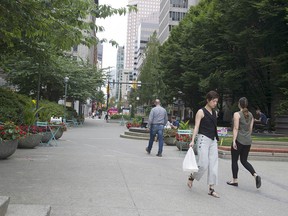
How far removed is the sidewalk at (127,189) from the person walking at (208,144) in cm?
36

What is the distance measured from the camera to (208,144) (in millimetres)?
6914

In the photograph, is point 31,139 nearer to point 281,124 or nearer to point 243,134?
point 243,134

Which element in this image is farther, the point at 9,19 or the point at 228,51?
the point at 228,51

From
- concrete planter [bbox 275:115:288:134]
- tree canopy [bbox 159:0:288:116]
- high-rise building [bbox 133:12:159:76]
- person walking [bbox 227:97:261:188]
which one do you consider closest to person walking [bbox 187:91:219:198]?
person walking [bbox 227:97:261:188]

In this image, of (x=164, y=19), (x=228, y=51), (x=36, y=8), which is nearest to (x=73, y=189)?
(x=36, y=8)

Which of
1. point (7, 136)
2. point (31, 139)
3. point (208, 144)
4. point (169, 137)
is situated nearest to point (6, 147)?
point (7, 136)

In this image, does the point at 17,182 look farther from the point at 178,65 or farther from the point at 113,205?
the point at 178,65

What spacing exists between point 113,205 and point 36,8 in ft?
12.5

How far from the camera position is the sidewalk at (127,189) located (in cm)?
580

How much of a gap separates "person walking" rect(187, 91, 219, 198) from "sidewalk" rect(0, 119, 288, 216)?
358 millimetres

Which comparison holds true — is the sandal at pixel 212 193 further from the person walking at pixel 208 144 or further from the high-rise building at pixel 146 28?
the high-rise building at pixel 146 28

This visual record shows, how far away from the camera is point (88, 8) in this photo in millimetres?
8766

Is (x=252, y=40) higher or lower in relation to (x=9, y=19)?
higher

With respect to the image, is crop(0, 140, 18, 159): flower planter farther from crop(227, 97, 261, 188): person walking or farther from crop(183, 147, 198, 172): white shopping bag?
crop(227, 97, 261, 188): person walking
